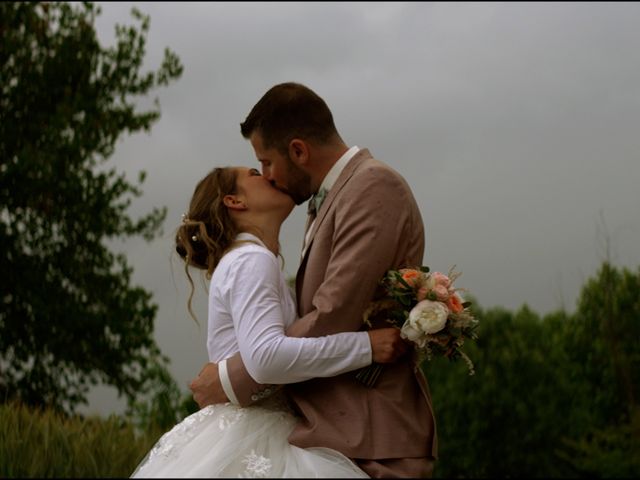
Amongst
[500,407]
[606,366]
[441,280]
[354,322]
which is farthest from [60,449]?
[606,366]

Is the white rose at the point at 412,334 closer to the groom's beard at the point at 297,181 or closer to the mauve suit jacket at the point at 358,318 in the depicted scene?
the mauve suit jacket at the point at 358,318

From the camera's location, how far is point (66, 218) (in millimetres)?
12469

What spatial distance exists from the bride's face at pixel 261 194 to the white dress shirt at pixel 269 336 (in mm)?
341

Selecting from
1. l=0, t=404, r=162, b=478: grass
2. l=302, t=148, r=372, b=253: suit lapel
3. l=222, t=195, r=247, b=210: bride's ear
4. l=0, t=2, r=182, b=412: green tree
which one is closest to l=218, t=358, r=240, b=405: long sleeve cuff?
l=302, t=148, r=372, b=253: suit lapel

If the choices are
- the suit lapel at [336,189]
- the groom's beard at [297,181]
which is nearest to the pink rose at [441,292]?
the suit lapel at [336,189]

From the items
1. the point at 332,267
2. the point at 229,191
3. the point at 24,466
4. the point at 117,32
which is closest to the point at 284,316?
the point at 332,267

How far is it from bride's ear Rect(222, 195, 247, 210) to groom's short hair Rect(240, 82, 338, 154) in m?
0.29

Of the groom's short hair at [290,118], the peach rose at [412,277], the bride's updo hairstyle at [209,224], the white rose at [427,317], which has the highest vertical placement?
the groom's short hair at [290,118]

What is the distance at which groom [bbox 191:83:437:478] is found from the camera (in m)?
3.94

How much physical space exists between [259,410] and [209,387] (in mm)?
249

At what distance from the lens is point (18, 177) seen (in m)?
12.3

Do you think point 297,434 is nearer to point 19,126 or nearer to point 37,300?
point 37,300

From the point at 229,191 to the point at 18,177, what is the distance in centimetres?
856

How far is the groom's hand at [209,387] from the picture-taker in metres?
4.18
